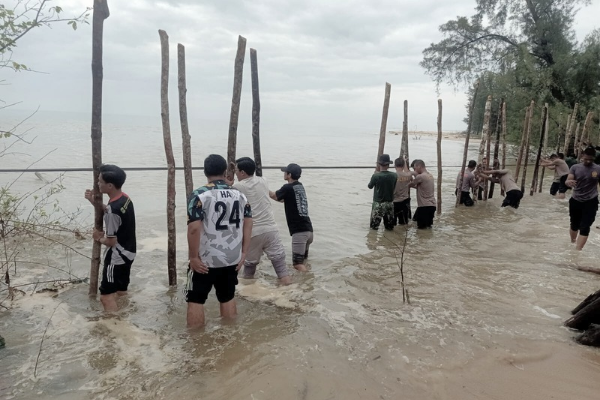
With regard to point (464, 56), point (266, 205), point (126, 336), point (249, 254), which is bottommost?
point (126, 336)

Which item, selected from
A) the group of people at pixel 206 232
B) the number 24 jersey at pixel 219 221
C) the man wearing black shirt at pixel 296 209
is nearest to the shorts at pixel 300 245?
the man wearing black shirt at pixel 296 209

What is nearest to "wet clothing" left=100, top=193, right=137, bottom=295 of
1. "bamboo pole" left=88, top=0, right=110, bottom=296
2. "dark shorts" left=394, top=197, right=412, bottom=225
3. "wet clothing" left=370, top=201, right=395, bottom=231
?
"bamboo pole" left=88, top=0, right=110, bottom=296

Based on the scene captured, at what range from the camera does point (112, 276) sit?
4125mm

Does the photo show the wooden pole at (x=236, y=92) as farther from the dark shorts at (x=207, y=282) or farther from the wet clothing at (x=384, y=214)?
the wet clothing at (x=384, y=214)

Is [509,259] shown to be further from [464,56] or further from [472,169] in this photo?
[464,56]

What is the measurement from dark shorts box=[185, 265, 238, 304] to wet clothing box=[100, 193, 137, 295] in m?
0.83

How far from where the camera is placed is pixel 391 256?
22.2ft

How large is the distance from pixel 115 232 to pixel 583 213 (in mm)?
7087

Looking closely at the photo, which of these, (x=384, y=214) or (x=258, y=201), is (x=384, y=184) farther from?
(x=258, y=201)

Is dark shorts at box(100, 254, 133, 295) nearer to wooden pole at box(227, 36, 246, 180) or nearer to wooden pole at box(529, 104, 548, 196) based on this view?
wooden pole at box(227, 36, 246, 180)

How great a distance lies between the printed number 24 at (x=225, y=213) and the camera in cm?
360

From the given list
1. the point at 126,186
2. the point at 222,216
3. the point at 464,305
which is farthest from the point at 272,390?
the point at 126,186

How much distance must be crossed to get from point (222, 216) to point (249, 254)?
5.66ft

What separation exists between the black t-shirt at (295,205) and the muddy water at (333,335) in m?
0.73
